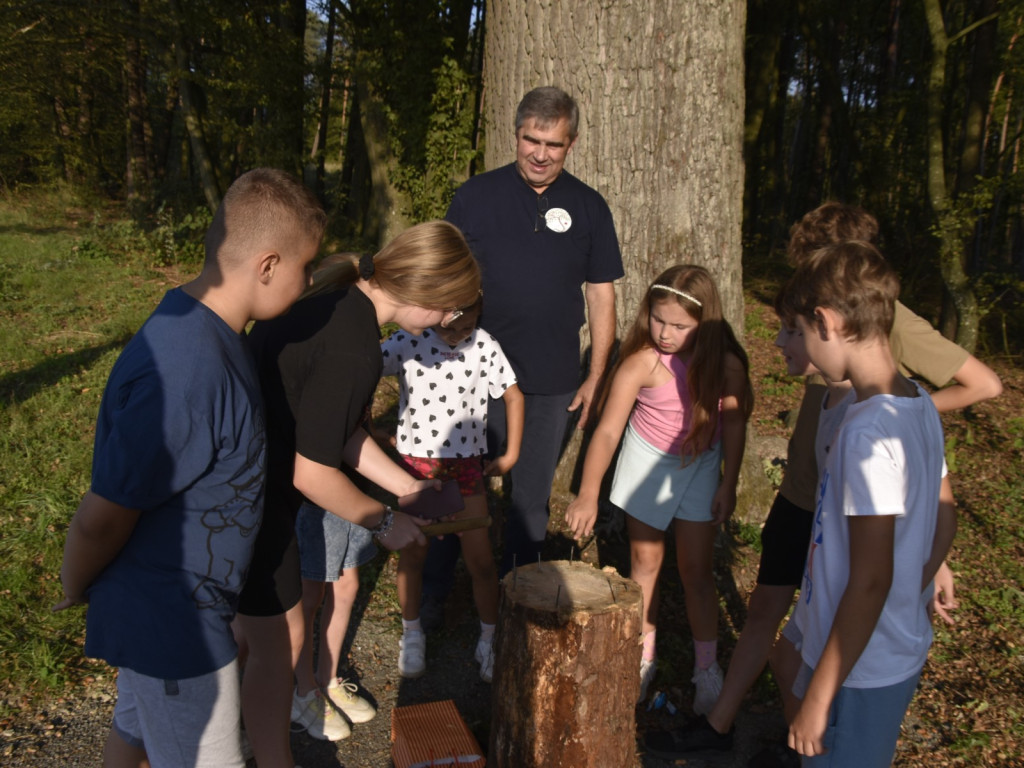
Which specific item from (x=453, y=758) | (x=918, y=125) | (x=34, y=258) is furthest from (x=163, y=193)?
(x=453, y=758)

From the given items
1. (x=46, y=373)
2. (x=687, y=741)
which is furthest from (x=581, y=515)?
(x=46, y=373)

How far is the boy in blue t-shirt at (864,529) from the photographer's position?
5.93 feet

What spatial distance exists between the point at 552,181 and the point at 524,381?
90 cm

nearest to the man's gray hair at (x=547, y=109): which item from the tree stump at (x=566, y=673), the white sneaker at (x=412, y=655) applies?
the tree stump at (x=566, y=673)

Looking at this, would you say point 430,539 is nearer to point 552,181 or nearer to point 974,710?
point 552,181

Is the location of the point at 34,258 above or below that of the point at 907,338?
below

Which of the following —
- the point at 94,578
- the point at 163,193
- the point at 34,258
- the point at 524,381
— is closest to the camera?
the point at 94,578

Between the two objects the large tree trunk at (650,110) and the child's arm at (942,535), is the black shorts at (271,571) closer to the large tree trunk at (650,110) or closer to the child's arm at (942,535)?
the child's arm at (942,535)

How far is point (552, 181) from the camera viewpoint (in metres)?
3.33

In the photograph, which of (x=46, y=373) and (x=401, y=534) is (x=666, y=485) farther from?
(x=46, y=373)

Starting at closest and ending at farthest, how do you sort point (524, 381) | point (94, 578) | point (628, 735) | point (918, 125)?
1. point (94, 578)
2. point (628, 735)
3. point (524, 381)
4. point (918, 125)

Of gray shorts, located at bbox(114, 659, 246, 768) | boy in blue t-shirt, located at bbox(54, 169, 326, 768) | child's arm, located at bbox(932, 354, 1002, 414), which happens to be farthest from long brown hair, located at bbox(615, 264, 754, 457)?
gray shorts, located at bbox(114, 659, 246, 768)

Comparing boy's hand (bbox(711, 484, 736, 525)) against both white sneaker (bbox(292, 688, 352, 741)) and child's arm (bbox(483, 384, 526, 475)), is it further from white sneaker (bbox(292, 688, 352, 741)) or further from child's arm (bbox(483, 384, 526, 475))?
white sneaker (bbox(292, 688, 352, 741))

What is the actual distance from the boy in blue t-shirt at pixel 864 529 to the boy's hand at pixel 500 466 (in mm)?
1468
